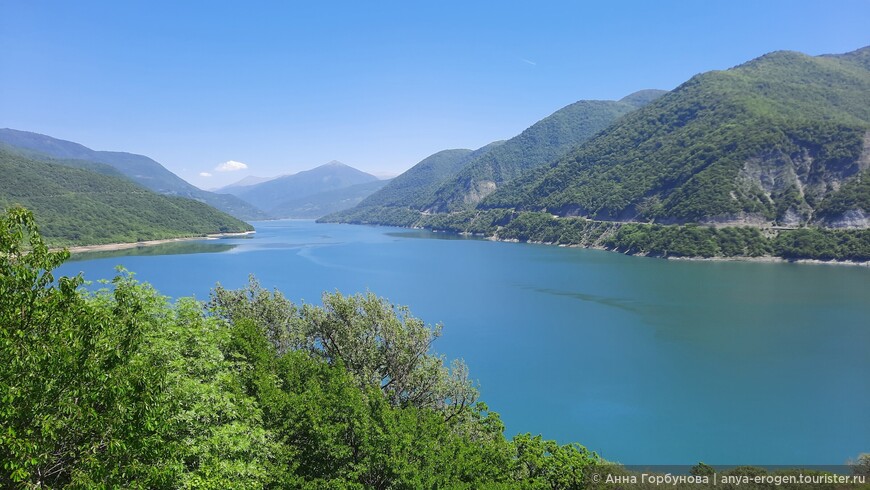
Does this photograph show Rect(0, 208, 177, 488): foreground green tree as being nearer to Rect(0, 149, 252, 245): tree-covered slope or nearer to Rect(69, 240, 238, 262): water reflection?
Rect(69, 240, 238, 262): water reflection

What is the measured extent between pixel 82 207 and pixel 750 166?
211 metres

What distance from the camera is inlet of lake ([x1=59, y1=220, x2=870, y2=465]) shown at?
3177 cm

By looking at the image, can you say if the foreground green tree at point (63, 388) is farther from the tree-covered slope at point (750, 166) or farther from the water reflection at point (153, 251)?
the tree-covered slope at point (750, 166)

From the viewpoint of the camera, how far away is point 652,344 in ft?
167

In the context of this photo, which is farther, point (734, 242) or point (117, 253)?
point (117, 253)

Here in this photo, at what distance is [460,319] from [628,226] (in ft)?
320

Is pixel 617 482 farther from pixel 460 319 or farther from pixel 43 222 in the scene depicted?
pixel 43 222

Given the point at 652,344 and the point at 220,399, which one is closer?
the point at 220,399

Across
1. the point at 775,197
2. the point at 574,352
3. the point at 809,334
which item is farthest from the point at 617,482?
the point at 775,197

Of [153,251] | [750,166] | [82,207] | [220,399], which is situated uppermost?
[750,166]

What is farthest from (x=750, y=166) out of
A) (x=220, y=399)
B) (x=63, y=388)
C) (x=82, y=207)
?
(x=82, y=207)

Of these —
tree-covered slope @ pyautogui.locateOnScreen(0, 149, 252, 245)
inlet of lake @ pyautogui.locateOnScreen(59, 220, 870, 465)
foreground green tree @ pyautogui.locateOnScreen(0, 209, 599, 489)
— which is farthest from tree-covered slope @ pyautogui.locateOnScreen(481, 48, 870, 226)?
tree-covered slope @ pyautogui.locateOnScreen(0, 149, 252, 245)

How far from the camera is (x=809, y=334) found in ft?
171

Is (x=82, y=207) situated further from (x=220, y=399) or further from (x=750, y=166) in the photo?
(x=750, y=166)
